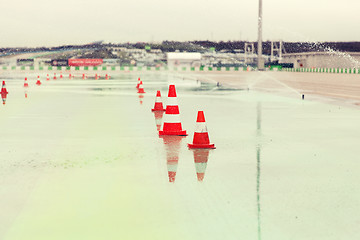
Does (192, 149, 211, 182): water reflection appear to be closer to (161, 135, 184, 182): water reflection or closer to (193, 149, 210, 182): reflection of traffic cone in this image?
(193, 149, 210, 182): reflection of traffic cone

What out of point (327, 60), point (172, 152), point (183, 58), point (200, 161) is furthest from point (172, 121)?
point (183, 58)

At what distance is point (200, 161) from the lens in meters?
8.53

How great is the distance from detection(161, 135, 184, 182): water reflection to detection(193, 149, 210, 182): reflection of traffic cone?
0.26 metres

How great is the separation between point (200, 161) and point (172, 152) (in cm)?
93

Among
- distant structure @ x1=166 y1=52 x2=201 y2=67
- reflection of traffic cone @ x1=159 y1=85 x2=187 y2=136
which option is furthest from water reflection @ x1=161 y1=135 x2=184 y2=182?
distant structure @ x1=166 y1=52 x2=201 y2=67

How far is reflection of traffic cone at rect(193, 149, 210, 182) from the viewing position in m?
7.54

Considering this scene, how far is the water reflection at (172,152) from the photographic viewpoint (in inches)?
304

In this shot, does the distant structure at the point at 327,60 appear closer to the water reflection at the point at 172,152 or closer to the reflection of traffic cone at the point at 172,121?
the reflection of traffic cone at the point at 172,121

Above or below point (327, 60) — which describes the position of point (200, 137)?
above

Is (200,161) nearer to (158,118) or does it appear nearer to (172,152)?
(172,152)

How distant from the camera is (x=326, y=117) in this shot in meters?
15.1

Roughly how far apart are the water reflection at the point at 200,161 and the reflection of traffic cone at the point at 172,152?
10.3 inches

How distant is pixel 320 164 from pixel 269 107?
10263 mm

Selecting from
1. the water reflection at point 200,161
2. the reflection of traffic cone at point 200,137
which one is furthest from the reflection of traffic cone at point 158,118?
the water reflection at point 200,161
